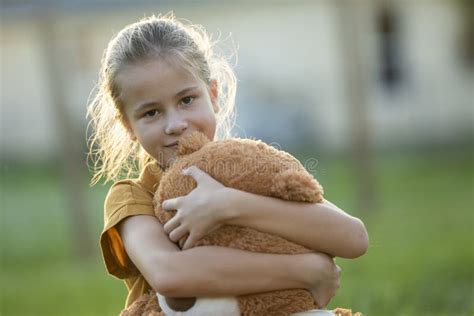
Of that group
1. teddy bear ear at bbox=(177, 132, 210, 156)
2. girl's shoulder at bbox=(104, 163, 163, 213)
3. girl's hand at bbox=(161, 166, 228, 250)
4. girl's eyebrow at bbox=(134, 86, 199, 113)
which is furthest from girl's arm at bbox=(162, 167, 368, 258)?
girl's eyebrow at bbox=(134, 86, 199, 113)

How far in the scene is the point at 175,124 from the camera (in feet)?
10.1

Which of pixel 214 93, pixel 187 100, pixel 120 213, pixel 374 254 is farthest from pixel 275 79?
pixel 120 213

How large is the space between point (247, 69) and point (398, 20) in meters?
4.64

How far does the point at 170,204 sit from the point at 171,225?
6 centimetres

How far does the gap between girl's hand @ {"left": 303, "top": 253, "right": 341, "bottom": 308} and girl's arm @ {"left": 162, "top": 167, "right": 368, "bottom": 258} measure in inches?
1.4

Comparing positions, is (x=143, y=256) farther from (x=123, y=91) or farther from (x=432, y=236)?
(x=432, y=236)

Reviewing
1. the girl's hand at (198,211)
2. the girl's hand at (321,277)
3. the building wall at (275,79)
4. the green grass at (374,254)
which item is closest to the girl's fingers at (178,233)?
the girl's hand at (198,211)

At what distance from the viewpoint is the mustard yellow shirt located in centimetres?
305

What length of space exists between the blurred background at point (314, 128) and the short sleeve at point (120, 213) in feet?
6.68

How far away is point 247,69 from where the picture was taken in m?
20.3

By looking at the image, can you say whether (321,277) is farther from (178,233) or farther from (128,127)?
(128,127)

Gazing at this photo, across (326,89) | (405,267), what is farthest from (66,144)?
(326,89)

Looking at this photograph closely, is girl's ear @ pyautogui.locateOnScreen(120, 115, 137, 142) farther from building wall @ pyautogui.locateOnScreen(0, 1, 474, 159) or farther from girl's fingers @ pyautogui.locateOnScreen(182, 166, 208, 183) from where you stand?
building wall @ pyautogui.locateOnScreen(0, 1, 474, 159)

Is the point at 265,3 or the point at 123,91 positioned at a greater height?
the point at 265,3
